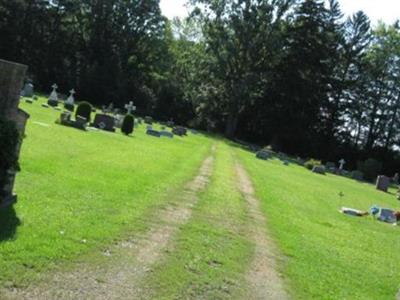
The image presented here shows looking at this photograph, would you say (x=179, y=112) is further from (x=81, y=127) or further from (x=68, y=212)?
(x=68, y=212)

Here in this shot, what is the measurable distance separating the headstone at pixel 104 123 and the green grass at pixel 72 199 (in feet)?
29.6

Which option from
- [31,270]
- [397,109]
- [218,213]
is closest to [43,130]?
[218,213]

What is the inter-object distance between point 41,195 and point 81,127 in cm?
1609

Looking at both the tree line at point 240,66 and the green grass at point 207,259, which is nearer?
the green grass at point 207,259

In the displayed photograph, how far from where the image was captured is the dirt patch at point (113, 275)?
5297 millimetres

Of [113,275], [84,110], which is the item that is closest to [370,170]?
[84,110]

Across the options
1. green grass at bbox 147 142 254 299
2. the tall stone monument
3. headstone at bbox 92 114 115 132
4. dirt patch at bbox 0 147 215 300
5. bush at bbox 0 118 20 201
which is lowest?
dirt patch at bbox 0 147 215 300

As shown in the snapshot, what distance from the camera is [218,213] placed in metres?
11.5

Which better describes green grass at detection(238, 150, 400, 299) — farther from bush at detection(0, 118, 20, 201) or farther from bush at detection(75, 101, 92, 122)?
bush at detection(75, 101, 92, 122)

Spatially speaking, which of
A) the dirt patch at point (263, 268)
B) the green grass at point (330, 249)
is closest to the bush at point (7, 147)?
the dirt patch at point (263, 268)

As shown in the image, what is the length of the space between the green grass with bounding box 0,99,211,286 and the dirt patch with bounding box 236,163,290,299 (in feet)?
6.26

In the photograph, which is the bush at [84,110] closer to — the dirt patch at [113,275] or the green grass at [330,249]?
the green grass at [330,249]

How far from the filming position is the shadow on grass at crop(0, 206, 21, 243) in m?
6.59

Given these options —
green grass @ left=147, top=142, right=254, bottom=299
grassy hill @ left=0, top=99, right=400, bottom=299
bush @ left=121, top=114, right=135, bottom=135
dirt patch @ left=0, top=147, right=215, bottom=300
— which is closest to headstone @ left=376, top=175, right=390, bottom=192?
bush @ left=121, top=114, right=135, bottom=135
